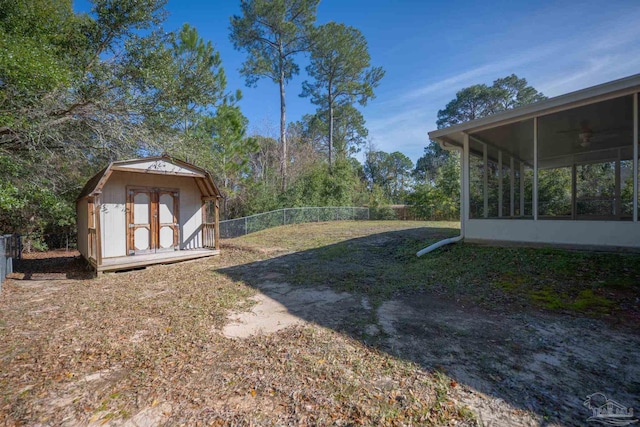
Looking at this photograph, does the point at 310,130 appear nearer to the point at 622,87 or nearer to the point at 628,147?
the point at 628,147

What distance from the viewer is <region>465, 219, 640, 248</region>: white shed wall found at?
475 centimetres

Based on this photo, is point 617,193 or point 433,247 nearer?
point 433,247

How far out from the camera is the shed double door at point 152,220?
7.68m

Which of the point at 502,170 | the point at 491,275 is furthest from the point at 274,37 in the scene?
the point at 491,275

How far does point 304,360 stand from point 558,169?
37.3 feet

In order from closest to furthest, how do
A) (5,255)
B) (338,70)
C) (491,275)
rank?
(491,275), (5,255), (338,70)

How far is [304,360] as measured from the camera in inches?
104

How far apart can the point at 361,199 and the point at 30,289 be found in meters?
18.6

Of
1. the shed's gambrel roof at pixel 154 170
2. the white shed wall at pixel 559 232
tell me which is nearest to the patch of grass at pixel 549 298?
the white shed wall at pixel 559 232

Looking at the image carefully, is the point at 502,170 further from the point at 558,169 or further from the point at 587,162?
the point at 558,169

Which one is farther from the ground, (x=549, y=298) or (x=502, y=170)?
(x=502, y=170)

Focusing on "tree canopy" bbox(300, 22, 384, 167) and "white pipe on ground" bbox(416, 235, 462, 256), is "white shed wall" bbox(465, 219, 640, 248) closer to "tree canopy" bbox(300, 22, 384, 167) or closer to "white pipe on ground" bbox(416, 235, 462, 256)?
"white pipe on ground" bbox(416, 235, 462, 256)

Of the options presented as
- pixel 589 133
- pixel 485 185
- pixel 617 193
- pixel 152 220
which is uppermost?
pixel 589 133

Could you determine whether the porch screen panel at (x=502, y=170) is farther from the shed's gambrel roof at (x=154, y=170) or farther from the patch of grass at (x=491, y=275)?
the shed's gambrel roof at (x=154, y=170)
